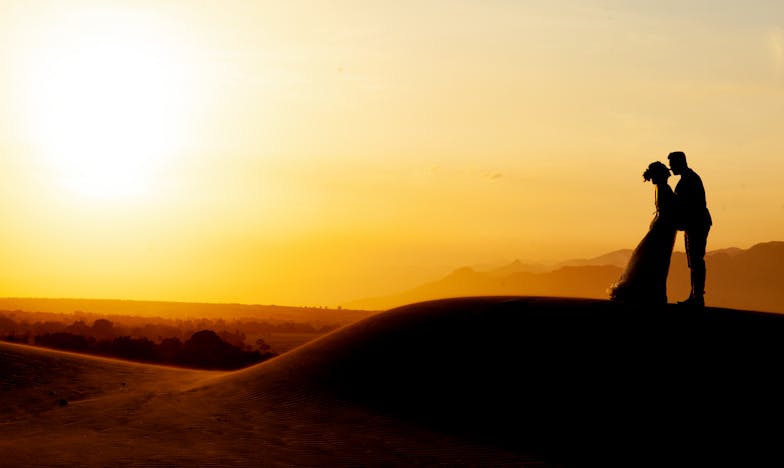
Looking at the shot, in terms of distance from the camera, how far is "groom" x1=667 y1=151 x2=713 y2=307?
19.2m

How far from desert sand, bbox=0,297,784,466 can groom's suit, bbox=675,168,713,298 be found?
0.90m

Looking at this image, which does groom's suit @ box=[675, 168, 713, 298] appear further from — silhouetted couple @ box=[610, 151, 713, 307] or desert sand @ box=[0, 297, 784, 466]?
desert sand @ box=[0, 297, 784, 466]

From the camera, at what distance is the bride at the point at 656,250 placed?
1938cm

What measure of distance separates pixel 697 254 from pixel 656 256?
847mm

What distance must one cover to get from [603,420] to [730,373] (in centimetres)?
285

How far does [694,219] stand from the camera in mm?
19203

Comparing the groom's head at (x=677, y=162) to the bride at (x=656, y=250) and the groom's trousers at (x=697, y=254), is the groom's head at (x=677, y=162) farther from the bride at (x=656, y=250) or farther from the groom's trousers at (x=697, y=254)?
the groom's trousers at (x=697, y=254)

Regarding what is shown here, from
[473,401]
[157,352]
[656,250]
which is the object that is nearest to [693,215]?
[656,250]

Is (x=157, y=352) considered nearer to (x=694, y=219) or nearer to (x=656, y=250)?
(x=656, y=250)

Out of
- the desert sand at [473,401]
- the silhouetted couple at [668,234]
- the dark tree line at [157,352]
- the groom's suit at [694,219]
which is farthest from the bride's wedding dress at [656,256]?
the dark tree line at [157,352]

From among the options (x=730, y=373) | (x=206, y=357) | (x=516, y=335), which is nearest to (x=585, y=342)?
(x=516, y=335)

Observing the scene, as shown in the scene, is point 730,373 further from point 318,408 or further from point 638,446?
point 318,408

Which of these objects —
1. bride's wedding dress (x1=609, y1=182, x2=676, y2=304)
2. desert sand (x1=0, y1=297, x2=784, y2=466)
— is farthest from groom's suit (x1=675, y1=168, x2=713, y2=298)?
desert sand (x1=0, y1=297, x2=784, y2=466)

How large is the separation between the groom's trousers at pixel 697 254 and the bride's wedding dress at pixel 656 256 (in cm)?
43
